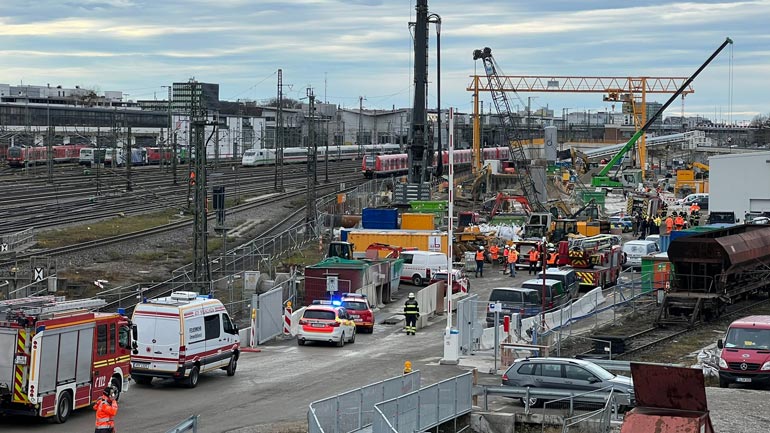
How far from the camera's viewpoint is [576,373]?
2225 cm

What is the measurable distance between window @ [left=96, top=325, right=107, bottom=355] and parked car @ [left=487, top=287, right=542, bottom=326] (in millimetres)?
14853

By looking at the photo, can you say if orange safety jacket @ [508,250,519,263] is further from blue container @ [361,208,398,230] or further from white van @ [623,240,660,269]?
blue container @ [361,208,398,230]

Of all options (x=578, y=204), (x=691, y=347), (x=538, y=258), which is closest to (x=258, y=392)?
(x=691, y=347)

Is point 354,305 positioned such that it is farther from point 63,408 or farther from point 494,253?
point 494,253

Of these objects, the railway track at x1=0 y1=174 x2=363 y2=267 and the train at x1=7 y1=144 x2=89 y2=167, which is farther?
the train at x1=7 y1=144 x2=89 y2=167

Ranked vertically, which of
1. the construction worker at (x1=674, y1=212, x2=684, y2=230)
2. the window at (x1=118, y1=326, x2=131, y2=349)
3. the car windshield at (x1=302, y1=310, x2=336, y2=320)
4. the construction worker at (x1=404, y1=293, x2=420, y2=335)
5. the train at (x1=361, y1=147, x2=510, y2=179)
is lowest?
the construction worker at (x1=404, y1=293, x2=420, y2=335)

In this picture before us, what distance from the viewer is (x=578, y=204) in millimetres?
89000

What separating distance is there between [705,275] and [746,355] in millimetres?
11671

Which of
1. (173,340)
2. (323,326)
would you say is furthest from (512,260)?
(173,340)

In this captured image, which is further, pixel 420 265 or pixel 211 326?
pixel 420 265

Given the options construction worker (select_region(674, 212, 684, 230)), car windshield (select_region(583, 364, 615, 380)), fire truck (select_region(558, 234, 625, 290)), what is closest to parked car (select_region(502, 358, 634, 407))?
car windshield (select_region(583, 364, 615, 380))

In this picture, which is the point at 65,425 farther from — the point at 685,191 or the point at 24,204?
the point at 685,191

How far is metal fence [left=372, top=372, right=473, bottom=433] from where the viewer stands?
17.8 m

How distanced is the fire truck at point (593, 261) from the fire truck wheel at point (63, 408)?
86.0 ft
